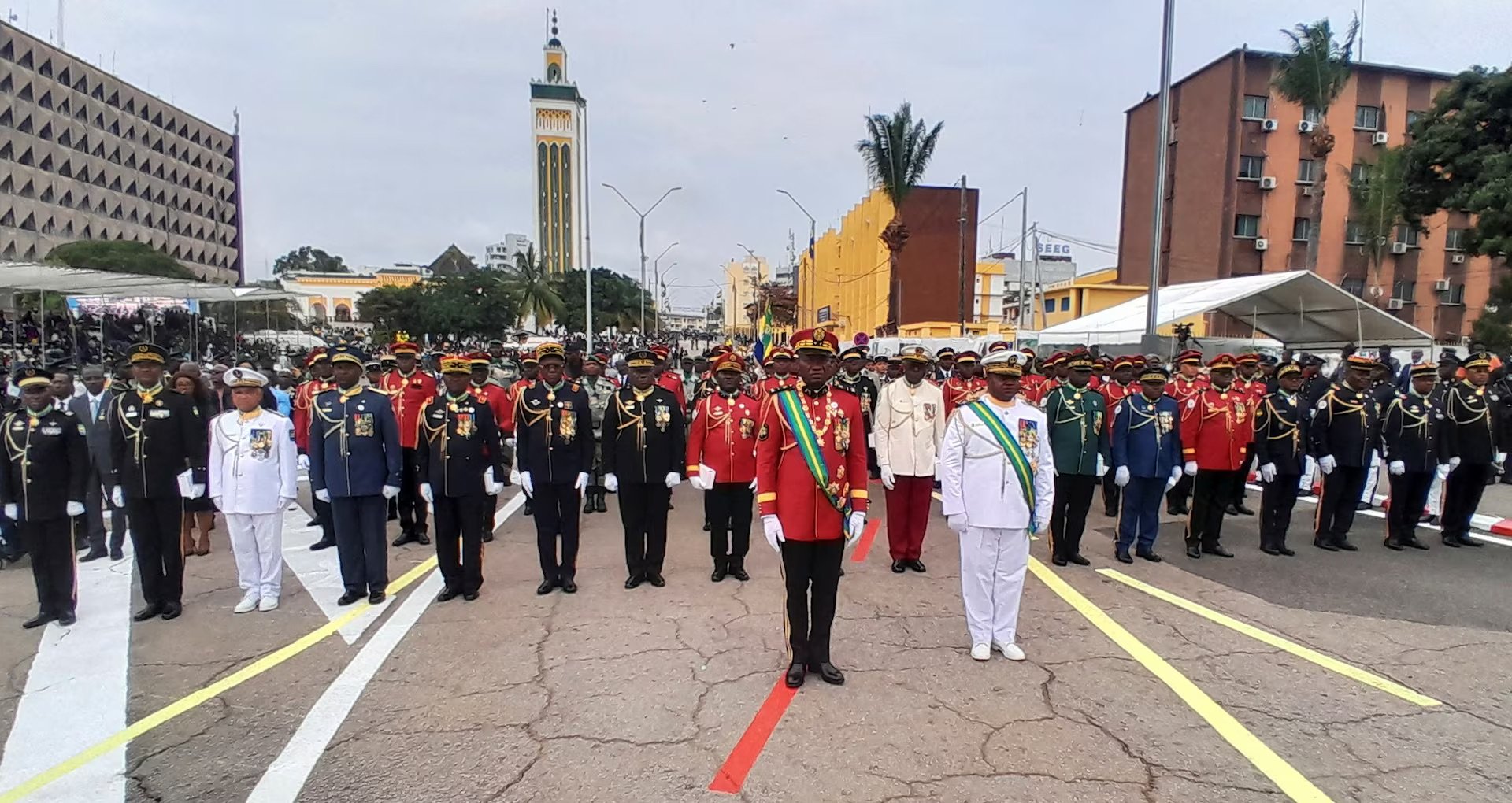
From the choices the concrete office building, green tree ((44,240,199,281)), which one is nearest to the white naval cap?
green tree ((44,240,199,281))

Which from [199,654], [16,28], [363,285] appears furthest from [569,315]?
[199,654]

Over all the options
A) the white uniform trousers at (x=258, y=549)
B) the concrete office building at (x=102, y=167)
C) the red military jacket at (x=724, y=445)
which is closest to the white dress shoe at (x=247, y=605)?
the white uniform trousers at (x=258, y=549)

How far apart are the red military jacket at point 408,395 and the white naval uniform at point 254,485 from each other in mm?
2395

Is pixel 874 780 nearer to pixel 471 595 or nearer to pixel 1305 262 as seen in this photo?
pixel 471 595

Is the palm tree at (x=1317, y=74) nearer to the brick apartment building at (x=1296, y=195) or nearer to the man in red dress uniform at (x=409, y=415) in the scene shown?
the brick apartment building at (x=1296, y=195)

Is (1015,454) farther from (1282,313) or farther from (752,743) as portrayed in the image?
(1282,313)

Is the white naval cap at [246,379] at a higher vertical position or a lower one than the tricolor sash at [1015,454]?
higher

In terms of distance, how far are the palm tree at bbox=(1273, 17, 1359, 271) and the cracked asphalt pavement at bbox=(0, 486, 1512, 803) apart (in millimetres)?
28717

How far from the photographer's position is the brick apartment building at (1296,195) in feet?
116

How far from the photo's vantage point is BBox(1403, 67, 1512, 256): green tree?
1966cm

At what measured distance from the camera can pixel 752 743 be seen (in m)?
3.89

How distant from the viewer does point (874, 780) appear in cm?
355

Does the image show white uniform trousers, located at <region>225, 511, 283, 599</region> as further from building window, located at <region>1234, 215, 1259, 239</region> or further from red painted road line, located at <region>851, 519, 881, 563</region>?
building window, located at <region>1234, 215, 1259, 239</region>

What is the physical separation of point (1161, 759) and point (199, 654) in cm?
570
